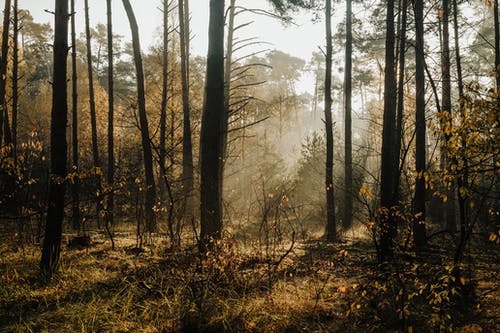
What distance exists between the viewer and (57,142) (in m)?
4.85

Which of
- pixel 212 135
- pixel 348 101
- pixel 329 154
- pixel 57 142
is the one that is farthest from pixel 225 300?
pixel 348 101

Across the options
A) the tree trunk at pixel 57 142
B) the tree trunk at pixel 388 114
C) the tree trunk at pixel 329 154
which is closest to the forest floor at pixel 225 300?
the tree trunk at pixel 57 142

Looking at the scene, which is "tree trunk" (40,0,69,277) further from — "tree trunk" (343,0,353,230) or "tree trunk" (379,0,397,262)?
"tree trunk" (343,0,353,230)

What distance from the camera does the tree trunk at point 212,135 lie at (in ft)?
18.5

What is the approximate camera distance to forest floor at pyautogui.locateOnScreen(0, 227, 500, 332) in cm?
333

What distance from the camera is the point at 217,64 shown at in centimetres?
593

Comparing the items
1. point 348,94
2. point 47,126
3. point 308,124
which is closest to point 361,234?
point 348,94

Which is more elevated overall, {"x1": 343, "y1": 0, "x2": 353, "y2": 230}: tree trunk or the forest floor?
{"x1": 343, "y1": 0, "x2": 353, "y2": 230}: tree trunk

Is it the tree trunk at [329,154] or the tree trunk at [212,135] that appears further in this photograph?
the tree trunk at [329,154]

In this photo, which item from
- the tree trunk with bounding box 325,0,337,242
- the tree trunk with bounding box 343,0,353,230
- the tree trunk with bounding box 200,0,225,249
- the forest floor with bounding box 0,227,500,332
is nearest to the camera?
Result: the forest floor with bounding box 0,227,500,332

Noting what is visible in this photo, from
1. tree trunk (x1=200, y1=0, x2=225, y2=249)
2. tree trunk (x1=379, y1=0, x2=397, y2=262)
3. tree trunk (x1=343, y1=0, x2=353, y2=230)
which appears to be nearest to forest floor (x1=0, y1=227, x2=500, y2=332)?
tree trunk (x1=200, y1=0, x2=225, y2=249)

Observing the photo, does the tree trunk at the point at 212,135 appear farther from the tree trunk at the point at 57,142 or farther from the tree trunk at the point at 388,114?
the tree trunk at the point at 388,114

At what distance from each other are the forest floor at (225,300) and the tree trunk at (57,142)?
1.46 ft

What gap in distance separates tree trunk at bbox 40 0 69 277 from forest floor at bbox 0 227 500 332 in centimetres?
45
